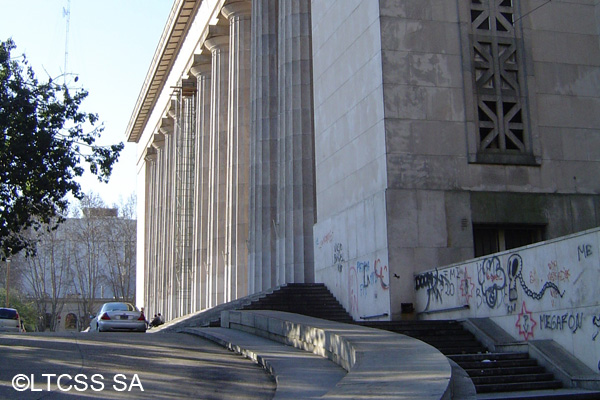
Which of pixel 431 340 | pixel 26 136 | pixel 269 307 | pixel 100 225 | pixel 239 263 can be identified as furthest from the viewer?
pixel 100 225

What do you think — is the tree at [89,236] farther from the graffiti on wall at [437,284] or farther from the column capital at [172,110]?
the graffiti on wall at [437,284]

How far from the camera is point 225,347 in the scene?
54.5ft

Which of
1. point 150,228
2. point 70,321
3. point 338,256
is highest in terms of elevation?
point 150,228

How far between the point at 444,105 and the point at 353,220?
4420mm

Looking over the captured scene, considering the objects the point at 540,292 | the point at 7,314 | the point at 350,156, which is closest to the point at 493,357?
the point at 540,292

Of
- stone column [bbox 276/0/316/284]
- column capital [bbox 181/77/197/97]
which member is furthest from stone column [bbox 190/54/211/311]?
stone column [bbox 276/0/316/284]

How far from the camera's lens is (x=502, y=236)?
72.3 feet

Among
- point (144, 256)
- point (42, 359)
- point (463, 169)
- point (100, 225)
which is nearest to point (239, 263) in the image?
point (463, 169)

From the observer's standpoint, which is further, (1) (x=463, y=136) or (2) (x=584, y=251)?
(1) (x=463, y=136)

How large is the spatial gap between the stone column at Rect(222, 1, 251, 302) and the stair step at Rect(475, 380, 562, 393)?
25.8 m

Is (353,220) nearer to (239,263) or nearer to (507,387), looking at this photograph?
(507,387)

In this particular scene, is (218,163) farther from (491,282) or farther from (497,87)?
(491,282)

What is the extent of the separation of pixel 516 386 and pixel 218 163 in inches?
1266

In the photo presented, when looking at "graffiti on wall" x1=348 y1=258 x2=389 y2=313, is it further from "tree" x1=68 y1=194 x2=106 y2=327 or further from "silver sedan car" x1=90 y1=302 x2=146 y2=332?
"tree" x1=68 y1=194 x2=106 y2=327
